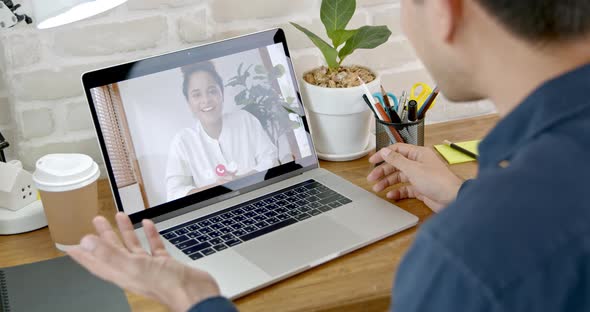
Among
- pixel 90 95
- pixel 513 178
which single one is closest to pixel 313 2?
pixel 90 95

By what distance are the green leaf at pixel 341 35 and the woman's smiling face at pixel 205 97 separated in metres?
0.26

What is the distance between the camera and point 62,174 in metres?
1.20

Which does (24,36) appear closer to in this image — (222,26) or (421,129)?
(222,26)

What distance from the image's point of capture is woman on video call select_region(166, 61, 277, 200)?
1318 millimetres

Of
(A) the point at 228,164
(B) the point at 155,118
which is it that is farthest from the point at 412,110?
(B) the point at 155,118

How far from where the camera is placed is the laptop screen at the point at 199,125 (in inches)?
50.0

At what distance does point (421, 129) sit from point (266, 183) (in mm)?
323

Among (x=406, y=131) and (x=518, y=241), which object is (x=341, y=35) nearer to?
(x=406, y=131)

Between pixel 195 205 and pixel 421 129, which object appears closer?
pixel 195 205

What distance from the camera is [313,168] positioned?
4.75ft

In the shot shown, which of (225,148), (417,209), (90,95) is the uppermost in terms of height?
(90,95)

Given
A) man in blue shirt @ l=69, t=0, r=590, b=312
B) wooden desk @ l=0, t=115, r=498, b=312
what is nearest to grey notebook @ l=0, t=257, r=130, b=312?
wooden desk @ l=0, t=115, r=498, b=312

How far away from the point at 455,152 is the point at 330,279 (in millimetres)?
530

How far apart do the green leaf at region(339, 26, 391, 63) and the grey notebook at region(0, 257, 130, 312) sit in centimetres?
65
